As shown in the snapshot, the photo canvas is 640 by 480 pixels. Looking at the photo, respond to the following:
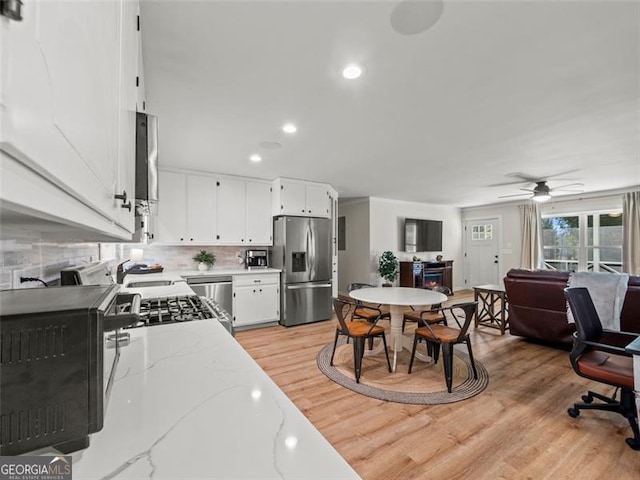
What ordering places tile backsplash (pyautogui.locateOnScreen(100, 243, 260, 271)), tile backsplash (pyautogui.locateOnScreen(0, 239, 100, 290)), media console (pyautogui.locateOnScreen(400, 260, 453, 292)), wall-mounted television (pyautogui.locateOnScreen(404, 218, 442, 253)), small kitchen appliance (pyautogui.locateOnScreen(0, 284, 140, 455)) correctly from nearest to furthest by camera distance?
small kitchen appliance (pyautogui.locateOnScreen(0, 284, 140, 455)) < tile backsplash (pyautogui.locateOnScreen(0, 239, 100, 290)) < tile backsplash (pyautogui.locateOnScreen(100, 243, 260, 271)) < media console (pyautogui.locateOnScreen(400, 260, 453, 292)) < wall-mounted television (pyautogui.locateOnScreen(404, 218, 442, 253))

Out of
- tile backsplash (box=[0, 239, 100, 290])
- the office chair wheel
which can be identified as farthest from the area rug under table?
tile backsplash (box=[0, 239, 100, 290])

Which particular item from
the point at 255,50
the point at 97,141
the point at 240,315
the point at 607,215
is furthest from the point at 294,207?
the point at 607,215

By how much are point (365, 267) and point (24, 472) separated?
6150mm

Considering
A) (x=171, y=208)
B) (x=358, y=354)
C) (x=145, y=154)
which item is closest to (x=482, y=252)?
(x=358, y=354)

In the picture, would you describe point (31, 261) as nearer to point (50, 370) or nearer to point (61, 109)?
point (50, 370)

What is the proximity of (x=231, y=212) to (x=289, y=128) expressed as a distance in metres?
2.15

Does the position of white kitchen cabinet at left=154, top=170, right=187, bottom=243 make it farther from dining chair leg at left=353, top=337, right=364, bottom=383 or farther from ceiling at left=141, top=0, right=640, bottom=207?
dining chair leg at left=353, top=337, right=364, bottom=383

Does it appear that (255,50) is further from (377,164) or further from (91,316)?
(377,164)

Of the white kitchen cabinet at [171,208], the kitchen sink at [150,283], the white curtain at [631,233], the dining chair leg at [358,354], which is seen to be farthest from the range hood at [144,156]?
the white curtain at [631,233]

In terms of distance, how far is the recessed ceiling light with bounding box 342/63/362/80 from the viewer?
5.78 ft

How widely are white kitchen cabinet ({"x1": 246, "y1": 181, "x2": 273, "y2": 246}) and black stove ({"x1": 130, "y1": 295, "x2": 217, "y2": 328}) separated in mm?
2465

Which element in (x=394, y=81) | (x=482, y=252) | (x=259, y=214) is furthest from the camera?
(x=482, y=252)

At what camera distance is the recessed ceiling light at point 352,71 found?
1.76 metres

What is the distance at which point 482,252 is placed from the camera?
7.69 meters
